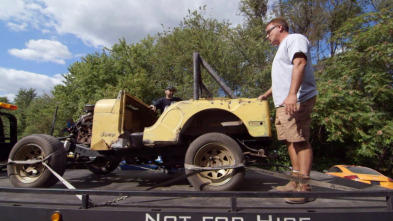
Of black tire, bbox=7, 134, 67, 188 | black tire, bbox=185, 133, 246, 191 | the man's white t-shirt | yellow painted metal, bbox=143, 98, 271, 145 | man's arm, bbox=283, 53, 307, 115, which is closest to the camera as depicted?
man's arm, bbox=283, 53, 307, 115

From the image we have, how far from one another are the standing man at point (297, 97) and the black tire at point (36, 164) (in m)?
2.68

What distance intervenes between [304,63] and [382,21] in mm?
12616

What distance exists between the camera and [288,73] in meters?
2.72

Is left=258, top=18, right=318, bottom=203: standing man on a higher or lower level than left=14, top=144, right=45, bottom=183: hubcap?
higher

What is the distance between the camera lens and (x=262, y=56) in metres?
16.0

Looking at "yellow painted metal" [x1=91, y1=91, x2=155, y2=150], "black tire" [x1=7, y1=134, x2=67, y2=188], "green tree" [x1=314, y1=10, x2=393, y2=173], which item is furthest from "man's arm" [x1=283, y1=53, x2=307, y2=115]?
"green tree" [x1=314, y1=10, x2=393, y2=173]

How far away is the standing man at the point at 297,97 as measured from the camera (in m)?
2.53

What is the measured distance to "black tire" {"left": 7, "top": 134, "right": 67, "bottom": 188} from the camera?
308cm

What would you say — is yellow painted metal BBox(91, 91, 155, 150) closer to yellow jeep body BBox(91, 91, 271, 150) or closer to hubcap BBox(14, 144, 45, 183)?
yellow jeep body BBox(91, 91, 271, 150)

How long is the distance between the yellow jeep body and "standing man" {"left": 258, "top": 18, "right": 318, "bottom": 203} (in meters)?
0.29

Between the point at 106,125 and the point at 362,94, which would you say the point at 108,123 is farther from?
the point at 362,94

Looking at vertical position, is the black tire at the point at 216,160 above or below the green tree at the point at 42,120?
below

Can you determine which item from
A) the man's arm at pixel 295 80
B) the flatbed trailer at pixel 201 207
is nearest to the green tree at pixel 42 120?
the flatbed trailer at pixel 201 207

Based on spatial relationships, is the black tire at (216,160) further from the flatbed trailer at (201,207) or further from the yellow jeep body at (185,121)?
the flatbed trailer at (201,207)
